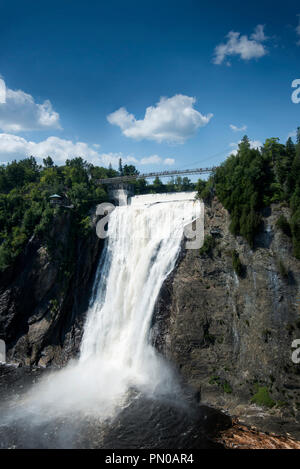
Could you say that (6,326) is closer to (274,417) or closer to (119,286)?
(119,286)

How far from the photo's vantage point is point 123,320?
28.8m

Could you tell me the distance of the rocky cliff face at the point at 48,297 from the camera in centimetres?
3050

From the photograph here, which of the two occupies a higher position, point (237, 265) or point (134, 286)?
point (237, 265)

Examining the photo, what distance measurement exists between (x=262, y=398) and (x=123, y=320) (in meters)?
13.8

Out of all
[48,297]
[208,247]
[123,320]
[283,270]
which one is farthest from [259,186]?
[48,297]

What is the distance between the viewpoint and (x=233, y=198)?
83.6 ft

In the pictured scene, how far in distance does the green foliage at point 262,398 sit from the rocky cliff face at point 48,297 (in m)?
17.6

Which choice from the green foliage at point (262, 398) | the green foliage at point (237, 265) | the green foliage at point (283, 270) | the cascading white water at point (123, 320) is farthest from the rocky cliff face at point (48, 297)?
the green foliage at point (283, 270)

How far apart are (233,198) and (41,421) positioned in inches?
885

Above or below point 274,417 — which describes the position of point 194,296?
above

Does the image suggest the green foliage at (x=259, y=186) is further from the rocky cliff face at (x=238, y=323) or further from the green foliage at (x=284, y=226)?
the rocky cliff face at (x=238, y=323)

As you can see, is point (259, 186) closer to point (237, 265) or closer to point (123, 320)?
point (237, 265)

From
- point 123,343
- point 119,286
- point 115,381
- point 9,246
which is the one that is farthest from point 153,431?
point 9,246
